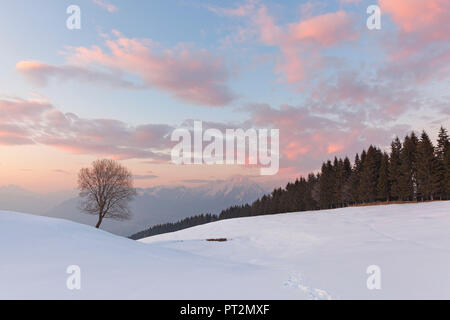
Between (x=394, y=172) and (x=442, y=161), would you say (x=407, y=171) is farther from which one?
(x=442, y=161)

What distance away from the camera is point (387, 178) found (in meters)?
50.8

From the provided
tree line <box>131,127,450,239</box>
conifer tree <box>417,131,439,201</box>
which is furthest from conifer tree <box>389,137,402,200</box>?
conifer tree <box>417,131,439,201</box>

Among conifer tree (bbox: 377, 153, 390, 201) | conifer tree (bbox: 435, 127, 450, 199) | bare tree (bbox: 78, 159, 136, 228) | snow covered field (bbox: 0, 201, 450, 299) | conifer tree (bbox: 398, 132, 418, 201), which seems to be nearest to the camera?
snow covered field (bbox: 0, 201, 450, 299)

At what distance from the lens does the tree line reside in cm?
4391

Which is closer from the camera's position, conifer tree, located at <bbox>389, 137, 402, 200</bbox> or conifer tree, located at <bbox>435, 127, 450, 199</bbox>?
conifer tree, located at <bbox>435, 127, 450, 199</bbox>

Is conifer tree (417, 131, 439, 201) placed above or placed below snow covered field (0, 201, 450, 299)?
above

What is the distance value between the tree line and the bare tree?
4889cm

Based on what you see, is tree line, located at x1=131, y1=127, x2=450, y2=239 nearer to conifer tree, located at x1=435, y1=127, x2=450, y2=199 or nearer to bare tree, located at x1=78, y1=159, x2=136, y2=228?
conifer tree, located at x1=435, y1=127, x2=450, y2=199

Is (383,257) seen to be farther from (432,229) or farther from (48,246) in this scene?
(48,246)

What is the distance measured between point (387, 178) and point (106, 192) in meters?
54.6

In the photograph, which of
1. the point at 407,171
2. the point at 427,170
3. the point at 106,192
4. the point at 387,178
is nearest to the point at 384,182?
the point at 387,178

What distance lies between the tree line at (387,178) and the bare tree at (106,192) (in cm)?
4889

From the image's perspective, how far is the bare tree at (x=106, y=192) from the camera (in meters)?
33.5
